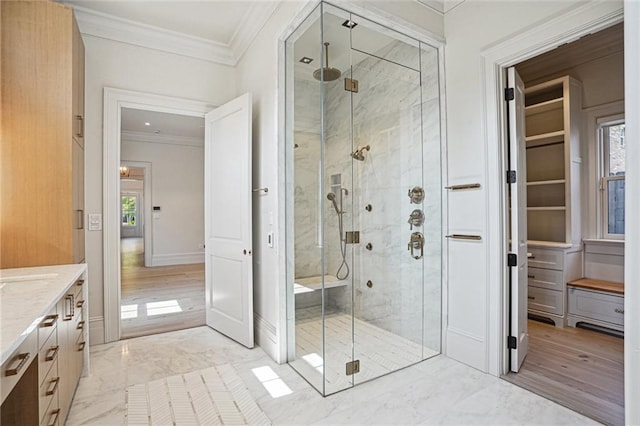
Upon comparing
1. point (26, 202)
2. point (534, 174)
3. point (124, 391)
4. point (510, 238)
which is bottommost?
point (124, 391)

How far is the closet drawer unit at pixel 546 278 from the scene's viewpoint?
11.5ft

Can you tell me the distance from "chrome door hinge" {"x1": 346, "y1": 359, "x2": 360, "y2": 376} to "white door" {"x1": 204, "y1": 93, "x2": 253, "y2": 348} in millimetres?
1017

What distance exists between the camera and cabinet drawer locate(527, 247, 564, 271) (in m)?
3.49

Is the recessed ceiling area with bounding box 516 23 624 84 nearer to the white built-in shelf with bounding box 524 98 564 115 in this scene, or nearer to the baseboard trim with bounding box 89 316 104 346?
the white built-in shelf with bounding box 524 98 564 115

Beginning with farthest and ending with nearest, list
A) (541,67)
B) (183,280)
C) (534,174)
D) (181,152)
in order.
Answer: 1. (181,152)
2. (183,280)
3. (534,174)
4. (541,67)

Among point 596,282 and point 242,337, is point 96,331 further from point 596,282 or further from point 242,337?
point 596,282

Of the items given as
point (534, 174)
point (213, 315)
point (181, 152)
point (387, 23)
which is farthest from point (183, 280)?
point (534, 174)

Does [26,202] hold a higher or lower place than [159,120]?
lower

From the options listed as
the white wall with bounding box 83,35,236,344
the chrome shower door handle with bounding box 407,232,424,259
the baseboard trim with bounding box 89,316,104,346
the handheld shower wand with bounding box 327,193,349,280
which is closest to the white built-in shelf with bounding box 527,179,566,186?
the chrome shower door handle with bounding box 407,232,424,259

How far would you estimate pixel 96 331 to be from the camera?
3082 mm

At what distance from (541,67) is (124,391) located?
5145 millimetres

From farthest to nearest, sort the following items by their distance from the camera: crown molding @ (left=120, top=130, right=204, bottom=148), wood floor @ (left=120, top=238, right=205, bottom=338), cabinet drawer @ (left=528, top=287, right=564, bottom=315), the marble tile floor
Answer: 1. crown molding @ (left=120, top=130, right=204, bottom=148)
2. wood floor @ (left=120, top=238, right=205, bottom=338)
3. cabinet drawer @ (left=528, top=287, right=564, bottom=315)
4. the marble tile floor

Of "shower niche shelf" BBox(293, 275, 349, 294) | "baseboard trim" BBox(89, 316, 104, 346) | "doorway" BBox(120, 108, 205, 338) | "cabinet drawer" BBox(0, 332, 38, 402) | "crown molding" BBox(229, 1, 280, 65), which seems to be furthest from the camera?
"doorway" BBox(120, 108, 205, 338)

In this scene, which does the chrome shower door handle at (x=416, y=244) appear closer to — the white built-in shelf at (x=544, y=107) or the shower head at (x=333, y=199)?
the shower head at (x=333, y=199)
